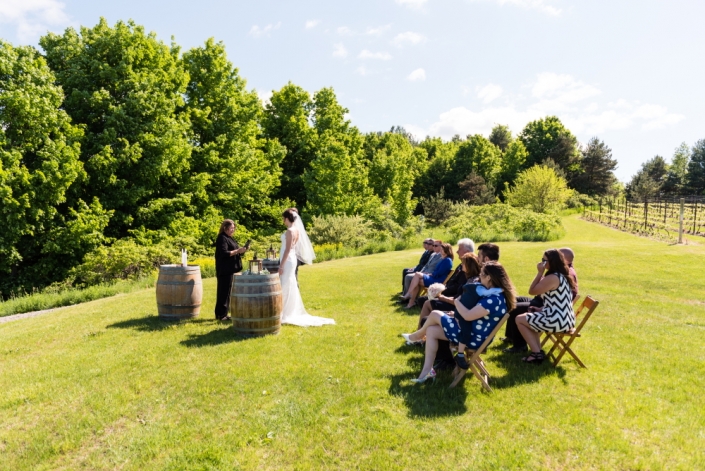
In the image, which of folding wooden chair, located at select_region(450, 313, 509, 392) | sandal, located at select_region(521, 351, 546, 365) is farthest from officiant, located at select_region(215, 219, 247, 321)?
sandal, located at select_region(521, 351, 546, 365)

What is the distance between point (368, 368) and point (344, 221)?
22.8 metres

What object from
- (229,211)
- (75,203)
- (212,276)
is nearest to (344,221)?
(229,211)

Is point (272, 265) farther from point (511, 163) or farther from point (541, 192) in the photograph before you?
point (511, 163)

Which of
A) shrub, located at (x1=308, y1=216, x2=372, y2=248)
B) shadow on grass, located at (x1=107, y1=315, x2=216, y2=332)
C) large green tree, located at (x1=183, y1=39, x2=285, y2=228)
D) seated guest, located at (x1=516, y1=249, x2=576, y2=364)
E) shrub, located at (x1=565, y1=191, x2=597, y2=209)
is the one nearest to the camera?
seated guest, located at (x1=516, y1=249, x2=576, y2=364)

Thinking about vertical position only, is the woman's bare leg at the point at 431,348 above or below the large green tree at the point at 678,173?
below

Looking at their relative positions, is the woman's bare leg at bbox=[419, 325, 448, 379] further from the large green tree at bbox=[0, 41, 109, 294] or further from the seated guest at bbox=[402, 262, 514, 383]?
the large green tree at bbox=[0, 41, 109, 294]

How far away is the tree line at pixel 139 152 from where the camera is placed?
2120cm

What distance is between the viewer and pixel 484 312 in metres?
5.65

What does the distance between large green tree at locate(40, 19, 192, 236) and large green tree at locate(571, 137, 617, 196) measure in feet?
196

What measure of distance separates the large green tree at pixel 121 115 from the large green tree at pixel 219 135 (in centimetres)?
282

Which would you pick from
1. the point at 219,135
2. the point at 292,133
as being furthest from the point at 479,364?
the point at 292,133

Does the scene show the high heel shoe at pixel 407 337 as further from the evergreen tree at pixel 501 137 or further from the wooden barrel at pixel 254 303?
the evergreen tree at pixel 501 137

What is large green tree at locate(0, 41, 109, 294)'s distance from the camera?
20359mm

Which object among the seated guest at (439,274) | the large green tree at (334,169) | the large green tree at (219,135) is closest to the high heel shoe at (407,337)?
the seated guest at (439,274)
